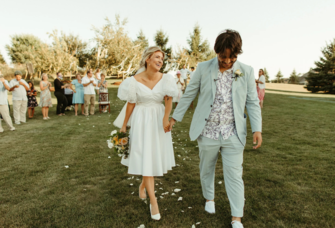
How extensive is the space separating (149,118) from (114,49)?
25.9m

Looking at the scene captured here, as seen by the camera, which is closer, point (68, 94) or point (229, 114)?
point (229, 114)

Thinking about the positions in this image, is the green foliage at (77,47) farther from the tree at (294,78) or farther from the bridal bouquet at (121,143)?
the tree at (294,78)

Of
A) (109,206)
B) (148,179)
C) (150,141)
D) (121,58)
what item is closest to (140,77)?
(150,141)

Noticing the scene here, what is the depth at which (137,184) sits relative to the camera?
13.2 feet

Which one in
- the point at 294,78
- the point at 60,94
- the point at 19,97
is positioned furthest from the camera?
the point at 294,78

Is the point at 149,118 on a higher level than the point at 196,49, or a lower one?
lower

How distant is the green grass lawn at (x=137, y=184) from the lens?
296 cm

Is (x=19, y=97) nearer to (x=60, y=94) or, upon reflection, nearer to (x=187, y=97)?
(x=60, y=94)

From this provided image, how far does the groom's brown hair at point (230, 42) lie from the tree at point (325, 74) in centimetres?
3627

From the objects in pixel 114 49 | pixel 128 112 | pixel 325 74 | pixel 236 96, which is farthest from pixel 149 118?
pixel 325 74

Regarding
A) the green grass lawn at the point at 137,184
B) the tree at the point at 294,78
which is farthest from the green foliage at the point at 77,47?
the tree at the point at 294,78

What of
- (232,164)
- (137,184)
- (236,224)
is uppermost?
(232,164)

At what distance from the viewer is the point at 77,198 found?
3523mm

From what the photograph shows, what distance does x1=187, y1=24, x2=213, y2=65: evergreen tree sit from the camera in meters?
45.2
